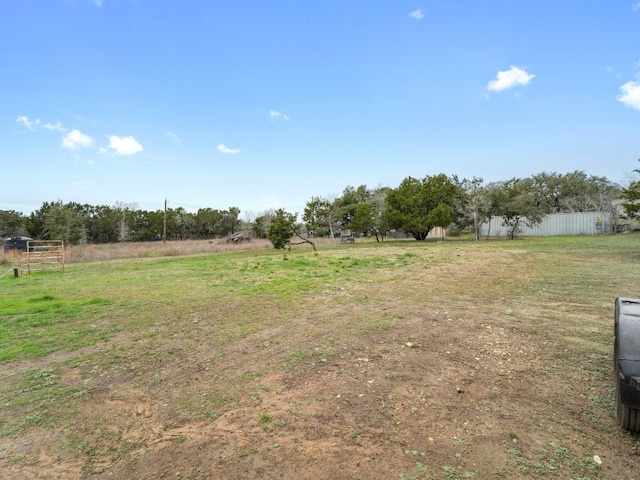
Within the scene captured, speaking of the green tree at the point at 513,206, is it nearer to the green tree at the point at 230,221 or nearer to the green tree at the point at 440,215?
the green tree at the point at 440,215

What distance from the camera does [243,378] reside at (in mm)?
3195

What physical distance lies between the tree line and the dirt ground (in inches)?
495

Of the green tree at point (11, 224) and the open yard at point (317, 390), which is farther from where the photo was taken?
the green tree at point (11, 224)

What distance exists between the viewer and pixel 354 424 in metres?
2.36

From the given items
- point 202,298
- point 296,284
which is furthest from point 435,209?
point 202,298

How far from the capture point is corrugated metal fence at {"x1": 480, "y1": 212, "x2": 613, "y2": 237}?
28.1m

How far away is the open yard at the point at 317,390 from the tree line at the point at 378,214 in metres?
11.6

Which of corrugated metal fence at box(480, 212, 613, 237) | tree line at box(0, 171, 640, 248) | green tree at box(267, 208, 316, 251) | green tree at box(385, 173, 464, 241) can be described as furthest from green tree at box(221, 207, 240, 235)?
corrugated metal fence at box(480, 212, 613, 237)

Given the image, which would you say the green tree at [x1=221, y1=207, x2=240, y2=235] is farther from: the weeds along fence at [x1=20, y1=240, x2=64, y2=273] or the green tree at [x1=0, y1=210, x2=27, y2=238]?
the weeds along fence at [x1=20, y1=240, x2=64, y2=273]

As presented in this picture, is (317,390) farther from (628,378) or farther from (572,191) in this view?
(572,191)

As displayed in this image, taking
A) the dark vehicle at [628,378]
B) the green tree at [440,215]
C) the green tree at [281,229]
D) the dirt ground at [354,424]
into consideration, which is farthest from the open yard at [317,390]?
the green tree at [440,215]

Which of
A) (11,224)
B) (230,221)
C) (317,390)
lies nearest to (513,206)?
(317,390)

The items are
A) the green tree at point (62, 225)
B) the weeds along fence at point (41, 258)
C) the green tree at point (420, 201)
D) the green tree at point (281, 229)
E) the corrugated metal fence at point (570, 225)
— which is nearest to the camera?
the weeds along fence at point (41, 258)

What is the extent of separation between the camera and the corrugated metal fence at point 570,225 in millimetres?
28141
